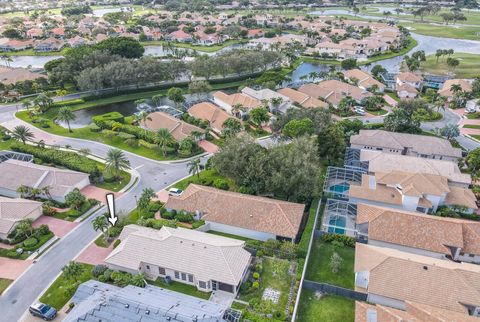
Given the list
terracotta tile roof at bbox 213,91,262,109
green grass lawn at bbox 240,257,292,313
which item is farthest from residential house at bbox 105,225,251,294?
terracotta tile roof at bbox 213,91,262,109

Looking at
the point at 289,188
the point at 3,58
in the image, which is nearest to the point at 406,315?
the point at 289,188

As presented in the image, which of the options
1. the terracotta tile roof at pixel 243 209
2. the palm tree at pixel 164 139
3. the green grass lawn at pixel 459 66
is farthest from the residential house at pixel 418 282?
the green grass lawn at pixel 459 66

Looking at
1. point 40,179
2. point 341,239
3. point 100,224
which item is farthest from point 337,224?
point 40,179

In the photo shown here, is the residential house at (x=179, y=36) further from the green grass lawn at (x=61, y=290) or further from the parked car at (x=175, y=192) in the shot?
the green grass lawn at (x=61, y=290)

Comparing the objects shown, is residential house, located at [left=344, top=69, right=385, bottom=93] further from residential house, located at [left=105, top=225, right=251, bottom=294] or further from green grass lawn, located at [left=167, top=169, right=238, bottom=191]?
residential house, located at [left=105, top=225, right=251, bottom=294]

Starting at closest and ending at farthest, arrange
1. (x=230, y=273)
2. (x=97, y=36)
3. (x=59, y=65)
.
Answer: (x=230, y=273), (x=59, y=65), (x=97, y=36)

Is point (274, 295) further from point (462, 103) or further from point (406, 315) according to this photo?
point (462, 103)
